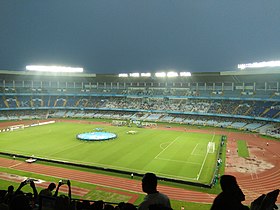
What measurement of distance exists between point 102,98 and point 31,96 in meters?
28.6

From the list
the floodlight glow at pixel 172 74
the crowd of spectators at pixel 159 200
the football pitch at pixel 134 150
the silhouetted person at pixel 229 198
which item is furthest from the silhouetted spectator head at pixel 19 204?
the floodlight glow at pixel 172 74

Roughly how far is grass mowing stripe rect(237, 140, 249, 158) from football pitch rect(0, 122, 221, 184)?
14.1ft

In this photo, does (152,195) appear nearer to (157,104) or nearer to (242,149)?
(242,149)

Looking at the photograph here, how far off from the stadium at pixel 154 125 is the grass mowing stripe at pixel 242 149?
20 centimetres

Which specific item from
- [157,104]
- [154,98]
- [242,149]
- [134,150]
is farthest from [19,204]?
[154,98]

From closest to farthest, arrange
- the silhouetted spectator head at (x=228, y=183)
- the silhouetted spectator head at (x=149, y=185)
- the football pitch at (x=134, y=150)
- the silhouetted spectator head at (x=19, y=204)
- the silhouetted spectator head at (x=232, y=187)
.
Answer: the silhouetted spectator head at (x=232, y=187), the silhouetted spectator head at (x=228, y=183), the silhouetted spectator head at (x=19, y=204), the silhouetted spectator head at (x=149, y=185), the football pitch at (x=134, y=150)

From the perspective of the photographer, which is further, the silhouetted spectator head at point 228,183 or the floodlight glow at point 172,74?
the floodlight glow at point 172,74

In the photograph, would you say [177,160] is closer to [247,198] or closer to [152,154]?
[152,154]

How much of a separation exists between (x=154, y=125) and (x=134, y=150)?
31339 millimetres

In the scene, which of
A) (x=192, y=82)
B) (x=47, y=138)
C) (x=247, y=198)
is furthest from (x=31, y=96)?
(x=247, y=198)

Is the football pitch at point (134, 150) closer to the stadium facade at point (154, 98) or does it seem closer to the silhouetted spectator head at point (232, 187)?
the stadium facade at point (154, 98)

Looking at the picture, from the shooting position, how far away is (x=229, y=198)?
15.8 feet

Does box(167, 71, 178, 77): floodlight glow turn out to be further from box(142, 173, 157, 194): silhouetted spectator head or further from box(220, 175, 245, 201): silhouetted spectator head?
box(220, 175, 245, 201): silhouetted spectator head

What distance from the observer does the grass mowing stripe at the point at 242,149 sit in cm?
4301
